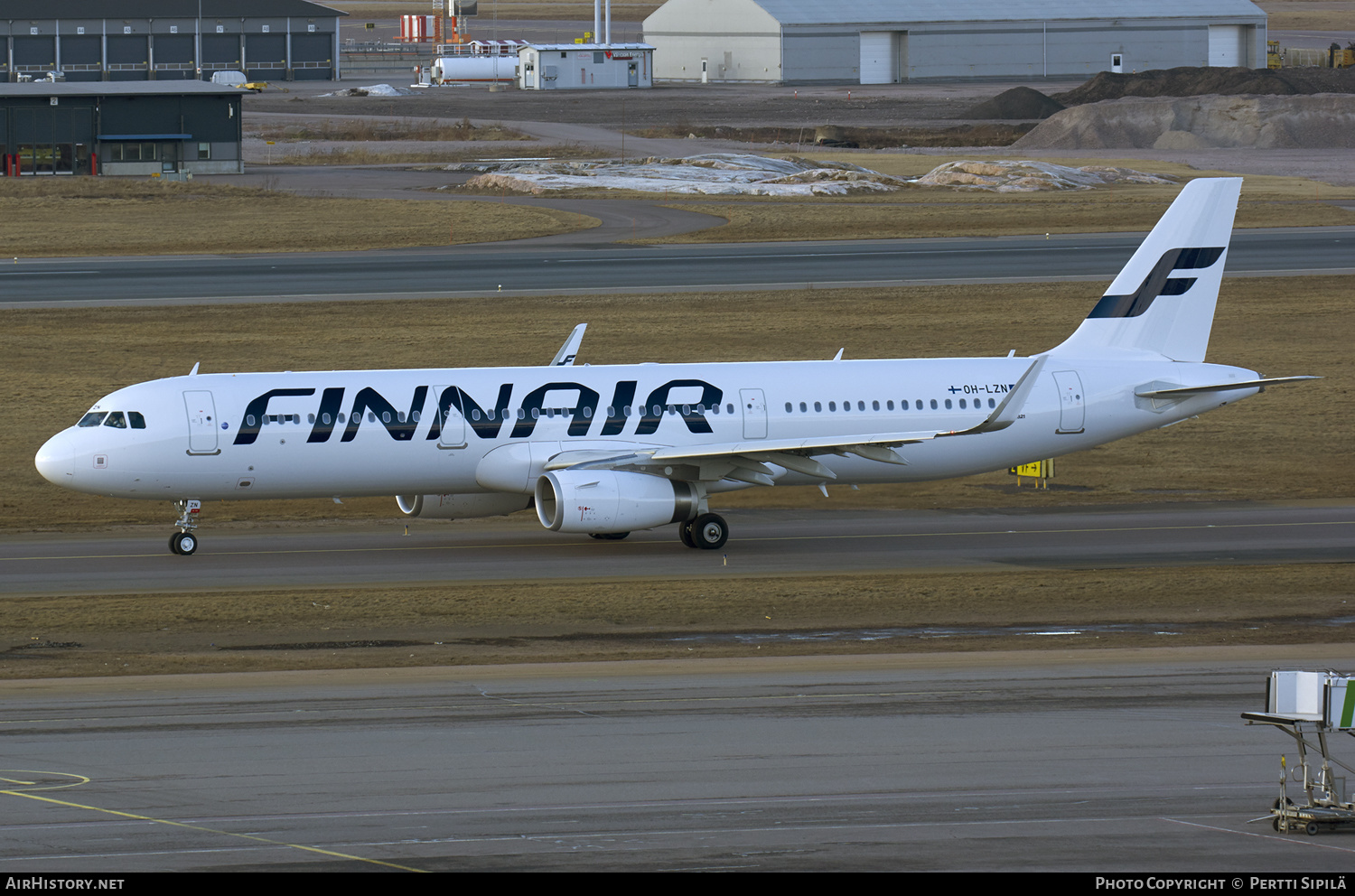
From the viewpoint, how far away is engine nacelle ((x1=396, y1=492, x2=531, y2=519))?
37.5m

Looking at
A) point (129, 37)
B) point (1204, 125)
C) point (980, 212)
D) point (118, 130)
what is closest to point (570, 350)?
point (980, 212)

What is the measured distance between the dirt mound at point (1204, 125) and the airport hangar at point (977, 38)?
4571 centimetres

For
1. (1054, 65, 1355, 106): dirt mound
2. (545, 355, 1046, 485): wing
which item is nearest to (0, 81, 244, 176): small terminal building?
(1054, 65, 1355, 106): dirt mound

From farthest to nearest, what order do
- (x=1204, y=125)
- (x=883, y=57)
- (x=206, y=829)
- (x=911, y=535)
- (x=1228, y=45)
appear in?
(x=883, y=57) < (x=1228, y=45) < (x=1204, y=125) < (x=911, y=535) < (x=206, y=829)

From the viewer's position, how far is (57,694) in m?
24.8

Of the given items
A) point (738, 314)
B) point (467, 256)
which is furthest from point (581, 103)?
point (738, 314)

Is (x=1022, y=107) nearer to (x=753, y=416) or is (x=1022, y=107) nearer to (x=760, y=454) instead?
(x=753, y=416)

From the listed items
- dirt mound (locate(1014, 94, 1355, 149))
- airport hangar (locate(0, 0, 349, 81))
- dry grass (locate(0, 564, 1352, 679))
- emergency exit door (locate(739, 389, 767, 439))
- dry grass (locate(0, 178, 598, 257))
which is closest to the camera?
dry grass (locate(0, 564, 1352, 679))

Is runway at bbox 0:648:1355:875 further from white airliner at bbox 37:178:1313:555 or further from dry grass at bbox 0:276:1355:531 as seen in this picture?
dry grass at bbox 0:276:1355:531

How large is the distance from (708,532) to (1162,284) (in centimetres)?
1284

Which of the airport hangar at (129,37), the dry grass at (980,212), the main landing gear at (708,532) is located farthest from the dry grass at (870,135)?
the main landing gear at (708,532)

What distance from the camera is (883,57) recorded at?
182 m

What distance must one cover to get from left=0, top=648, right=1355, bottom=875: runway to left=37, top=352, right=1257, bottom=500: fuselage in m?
10.1

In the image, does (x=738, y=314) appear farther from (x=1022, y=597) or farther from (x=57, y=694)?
(x=57, y=694)
